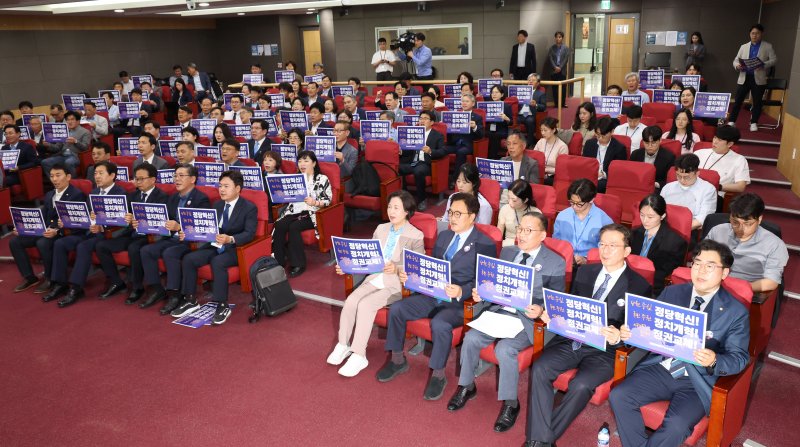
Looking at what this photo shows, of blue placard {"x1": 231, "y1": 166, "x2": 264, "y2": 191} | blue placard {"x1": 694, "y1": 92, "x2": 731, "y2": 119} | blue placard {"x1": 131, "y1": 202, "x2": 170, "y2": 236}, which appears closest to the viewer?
blue placard {"x1": 131, "y1": 202, "x2": 170, "y2": 236}

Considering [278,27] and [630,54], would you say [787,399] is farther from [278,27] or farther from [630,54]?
[278,27]

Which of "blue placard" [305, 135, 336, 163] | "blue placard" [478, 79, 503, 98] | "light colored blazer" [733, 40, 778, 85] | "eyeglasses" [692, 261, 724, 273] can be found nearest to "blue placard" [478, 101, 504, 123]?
"blue placard" [478, 79, 503, 98]

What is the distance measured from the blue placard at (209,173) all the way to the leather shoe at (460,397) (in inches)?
145

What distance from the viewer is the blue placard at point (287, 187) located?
18.4ft

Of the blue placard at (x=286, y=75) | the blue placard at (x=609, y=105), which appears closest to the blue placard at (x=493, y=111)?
the blue placard at (x=609, y=105)

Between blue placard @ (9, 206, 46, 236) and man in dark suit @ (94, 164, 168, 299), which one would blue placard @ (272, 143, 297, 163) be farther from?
blue placard @ (9, 206, 46, 236)

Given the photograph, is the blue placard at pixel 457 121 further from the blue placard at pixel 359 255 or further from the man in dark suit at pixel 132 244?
the blue placard at pixel 359 255

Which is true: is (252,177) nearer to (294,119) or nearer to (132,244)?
(132,244)

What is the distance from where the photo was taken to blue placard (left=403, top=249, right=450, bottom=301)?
369 centimetres

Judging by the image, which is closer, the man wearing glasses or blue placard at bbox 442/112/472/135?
the man wearing glasses

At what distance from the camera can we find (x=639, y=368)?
3244mm

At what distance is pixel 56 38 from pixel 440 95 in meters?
9.93

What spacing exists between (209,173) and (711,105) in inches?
232

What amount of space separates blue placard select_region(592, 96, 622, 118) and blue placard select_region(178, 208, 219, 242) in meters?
5.32
